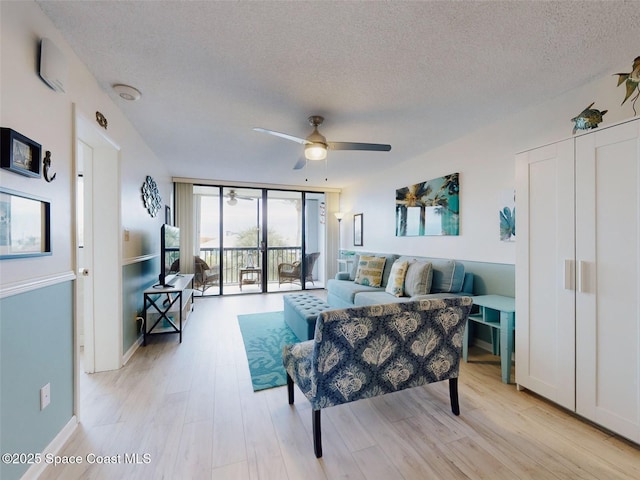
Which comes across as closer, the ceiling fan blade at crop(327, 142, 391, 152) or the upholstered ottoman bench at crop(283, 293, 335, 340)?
the ceiling fan blade at crop(327, 142, 391, 152)

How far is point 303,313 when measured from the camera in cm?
297

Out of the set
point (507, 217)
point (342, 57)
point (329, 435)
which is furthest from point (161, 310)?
point (507, 217)

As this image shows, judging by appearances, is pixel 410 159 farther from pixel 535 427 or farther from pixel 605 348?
pixel 535 427

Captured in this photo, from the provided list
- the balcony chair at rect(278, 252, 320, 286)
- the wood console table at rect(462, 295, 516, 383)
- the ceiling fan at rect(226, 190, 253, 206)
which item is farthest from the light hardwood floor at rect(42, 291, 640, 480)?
the ceiling fan at rect(226, 190, 253, 206)

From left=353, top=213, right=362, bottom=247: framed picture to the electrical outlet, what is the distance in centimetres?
489

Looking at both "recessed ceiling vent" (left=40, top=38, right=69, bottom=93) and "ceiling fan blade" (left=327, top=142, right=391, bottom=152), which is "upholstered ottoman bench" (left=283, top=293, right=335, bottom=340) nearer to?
"ceiling fan blade" (left=327, top=142, right=391, bottom=152)

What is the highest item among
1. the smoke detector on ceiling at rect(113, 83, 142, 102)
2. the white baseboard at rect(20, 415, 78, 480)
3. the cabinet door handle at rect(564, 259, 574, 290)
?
the smoke detector on ceiling at rect(113, 83, 142, 102)

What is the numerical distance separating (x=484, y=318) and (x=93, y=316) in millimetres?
3581

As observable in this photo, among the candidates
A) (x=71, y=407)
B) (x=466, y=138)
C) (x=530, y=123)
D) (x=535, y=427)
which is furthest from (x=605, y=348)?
(x=71, y=407)

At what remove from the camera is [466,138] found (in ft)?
10.8

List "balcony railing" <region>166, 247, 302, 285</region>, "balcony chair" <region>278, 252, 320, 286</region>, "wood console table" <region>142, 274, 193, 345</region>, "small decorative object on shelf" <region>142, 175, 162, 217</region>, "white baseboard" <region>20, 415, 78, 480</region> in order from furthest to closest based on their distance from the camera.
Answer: "balcony chair" <region>278, 252, 320, 286</region> < "balcony railing" <region>166, 247, 302, 285</region> < "small decorative object on shelf" <region>142, 175, 162, 217</region> < "wood console table" <region>142, 274, 193, 345</region> < "white baseboard" <region>20, 415, 78, 480</region>

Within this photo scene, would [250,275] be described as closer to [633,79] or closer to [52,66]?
[52,66]

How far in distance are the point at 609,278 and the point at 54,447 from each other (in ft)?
11.1

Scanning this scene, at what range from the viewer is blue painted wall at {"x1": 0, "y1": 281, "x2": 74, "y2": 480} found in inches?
48.4
